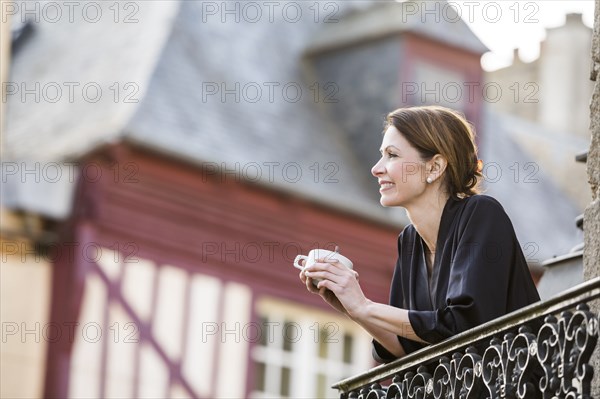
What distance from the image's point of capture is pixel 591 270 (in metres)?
5.23

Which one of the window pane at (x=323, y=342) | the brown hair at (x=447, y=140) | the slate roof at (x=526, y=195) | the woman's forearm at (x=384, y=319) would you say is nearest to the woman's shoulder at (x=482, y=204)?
the brown hair at (x=447, y=140)

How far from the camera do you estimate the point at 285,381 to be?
17469 millimetres

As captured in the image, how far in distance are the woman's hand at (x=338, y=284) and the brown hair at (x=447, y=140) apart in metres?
0.45

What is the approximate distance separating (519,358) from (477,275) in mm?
419

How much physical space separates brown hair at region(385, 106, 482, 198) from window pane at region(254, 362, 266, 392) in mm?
11876

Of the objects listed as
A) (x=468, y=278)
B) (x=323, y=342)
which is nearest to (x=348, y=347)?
(x=323, y=342)

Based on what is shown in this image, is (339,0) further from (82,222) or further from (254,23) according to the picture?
(82,222)

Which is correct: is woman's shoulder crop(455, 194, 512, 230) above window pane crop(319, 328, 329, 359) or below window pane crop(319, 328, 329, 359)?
below

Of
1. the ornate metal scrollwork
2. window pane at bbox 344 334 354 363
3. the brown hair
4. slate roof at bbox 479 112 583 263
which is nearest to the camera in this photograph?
the ornate metal scrollwork

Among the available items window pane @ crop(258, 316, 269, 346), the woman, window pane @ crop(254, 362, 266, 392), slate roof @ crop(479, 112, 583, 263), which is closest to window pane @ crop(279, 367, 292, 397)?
window pane @ crop(254, 362, 266, 392)

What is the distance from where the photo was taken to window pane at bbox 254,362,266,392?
1719cm

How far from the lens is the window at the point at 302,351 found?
17328 mm

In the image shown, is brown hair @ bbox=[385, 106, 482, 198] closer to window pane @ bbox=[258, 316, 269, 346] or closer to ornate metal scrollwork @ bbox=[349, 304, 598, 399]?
ornate metal scrollwork @ bbox=[349, 304, 598, 399]

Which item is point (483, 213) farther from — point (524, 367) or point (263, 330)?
point (263, 330)
